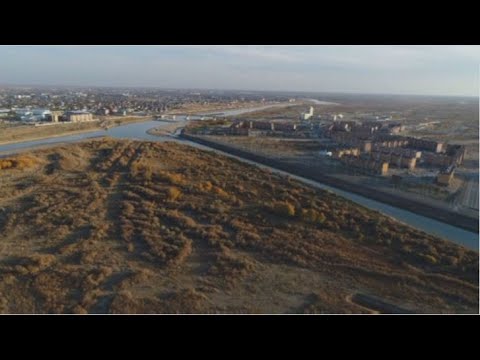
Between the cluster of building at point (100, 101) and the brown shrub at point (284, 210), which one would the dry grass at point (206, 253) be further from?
the cluster of building at point (100, 101)

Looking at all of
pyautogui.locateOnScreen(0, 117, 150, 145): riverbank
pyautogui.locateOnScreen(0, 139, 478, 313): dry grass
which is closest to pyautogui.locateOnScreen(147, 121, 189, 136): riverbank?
pyautogui.locateOnScreen(0, 117, 150, 145): riverbank

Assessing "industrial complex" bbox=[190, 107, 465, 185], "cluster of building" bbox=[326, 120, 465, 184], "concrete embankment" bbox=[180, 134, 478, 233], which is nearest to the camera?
"concrete embankment" bbox=[180, 134, 478, 233]

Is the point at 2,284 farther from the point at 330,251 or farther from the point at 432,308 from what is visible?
the point at 432,308

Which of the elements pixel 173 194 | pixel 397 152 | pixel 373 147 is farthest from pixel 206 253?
pixel 373 147

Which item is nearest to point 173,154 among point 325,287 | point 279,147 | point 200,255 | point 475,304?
point 279,147

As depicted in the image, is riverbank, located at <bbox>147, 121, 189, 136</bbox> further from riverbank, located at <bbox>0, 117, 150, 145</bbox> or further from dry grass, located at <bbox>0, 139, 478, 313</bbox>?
dry grass, located at <bbox>0, 139, 478, 313</bbox>

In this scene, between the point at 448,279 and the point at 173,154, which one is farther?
the point at 173,154

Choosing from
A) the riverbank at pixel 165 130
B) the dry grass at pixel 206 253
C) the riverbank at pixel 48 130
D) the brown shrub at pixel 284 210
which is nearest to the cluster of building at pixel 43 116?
the riverbank at pixel 48 130

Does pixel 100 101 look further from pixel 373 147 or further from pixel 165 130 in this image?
pixel 373 147
